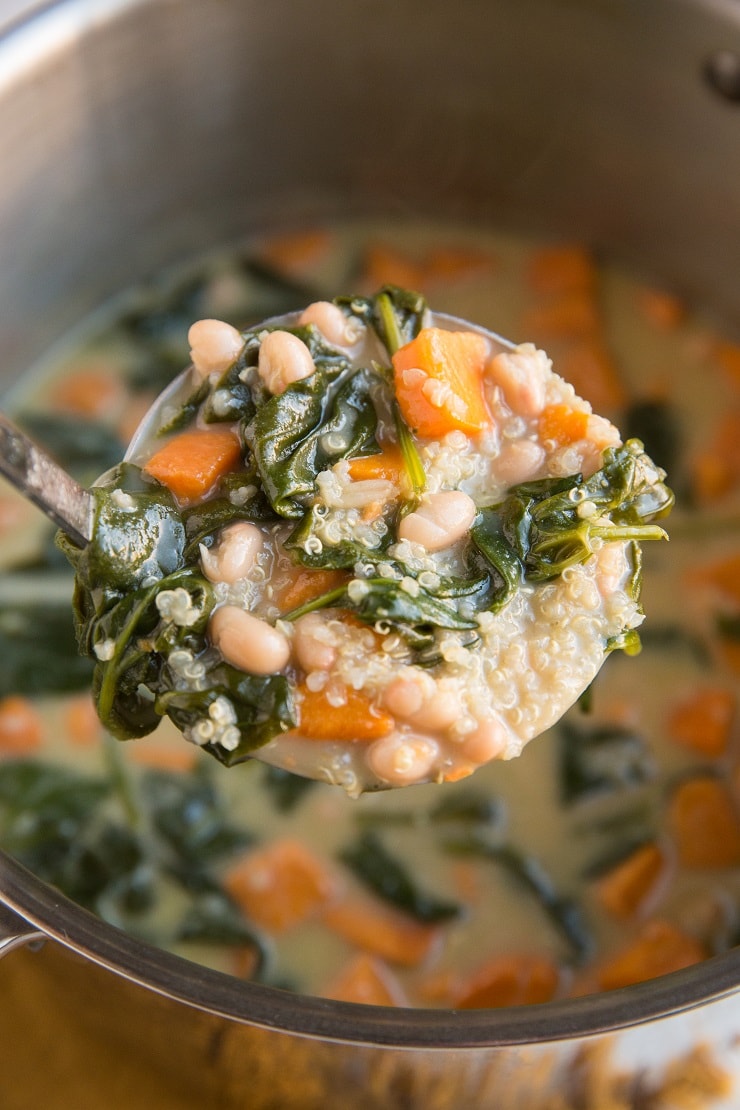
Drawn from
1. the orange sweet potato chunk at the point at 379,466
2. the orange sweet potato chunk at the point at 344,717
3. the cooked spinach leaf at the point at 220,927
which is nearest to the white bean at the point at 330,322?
the orange sweet potato chunk at the point at 379,466

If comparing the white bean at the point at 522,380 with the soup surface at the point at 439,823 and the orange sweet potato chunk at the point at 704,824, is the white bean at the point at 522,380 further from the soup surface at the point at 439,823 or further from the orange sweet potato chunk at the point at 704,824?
the orange sweet potato chunk at the point at 704,824

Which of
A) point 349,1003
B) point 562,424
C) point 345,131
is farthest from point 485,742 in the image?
point 345,131

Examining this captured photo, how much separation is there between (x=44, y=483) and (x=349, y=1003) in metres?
0.71

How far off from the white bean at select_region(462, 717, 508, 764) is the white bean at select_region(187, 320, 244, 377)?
2.04ft

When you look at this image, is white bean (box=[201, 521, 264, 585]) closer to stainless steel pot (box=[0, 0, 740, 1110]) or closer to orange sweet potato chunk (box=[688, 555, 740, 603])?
stainless steel pot (box=[0, 0, 740, 1110])

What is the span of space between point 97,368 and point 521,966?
1614mm

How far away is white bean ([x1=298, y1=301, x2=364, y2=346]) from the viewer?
65.3 inches

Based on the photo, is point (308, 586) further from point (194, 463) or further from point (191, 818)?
point (191, 818)

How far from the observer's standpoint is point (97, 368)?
8.77ft

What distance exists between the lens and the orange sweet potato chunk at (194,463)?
1.54 m

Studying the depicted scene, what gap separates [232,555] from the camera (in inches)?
57.3

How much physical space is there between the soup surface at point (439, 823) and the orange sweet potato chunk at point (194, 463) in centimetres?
84

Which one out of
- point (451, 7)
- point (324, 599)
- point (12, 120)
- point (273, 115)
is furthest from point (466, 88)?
point (324, 599)

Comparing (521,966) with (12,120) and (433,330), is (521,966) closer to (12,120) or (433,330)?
(433,330)
